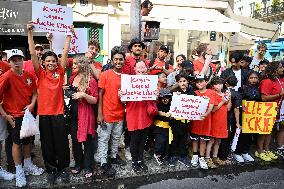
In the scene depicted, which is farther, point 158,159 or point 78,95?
point 158,159

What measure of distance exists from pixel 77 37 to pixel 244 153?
12.7 ft

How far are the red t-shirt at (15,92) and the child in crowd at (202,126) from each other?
2.79 metres

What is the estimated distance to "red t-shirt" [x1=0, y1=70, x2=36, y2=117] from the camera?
4.23 metres

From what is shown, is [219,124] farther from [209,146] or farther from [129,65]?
[129,65]

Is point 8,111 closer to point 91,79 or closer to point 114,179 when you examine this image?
point 91,79

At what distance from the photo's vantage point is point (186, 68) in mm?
5527

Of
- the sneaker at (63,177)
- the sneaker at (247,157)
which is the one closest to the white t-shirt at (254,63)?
the sneaker at (247,157)

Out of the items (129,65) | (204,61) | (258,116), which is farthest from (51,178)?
(258,116)

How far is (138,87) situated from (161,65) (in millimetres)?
1280

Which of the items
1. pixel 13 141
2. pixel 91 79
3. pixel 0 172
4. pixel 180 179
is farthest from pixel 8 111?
pixel 180 179

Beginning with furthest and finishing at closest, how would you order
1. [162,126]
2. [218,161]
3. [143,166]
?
[218,161]
[162,126]
[143,166]

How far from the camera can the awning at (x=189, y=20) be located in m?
13.0

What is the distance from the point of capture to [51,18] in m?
4.73

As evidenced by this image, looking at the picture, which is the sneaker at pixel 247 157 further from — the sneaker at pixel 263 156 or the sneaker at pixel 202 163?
the sneaker at pixel 202 163
